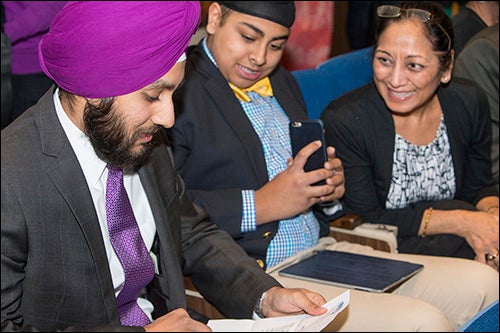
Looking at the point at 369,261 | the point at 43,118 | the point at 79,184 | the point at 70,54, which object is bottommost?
the point at 369,261

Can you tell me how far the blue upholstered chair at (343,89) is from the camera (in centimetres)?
291

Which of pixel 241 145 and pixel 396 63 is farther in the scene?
pixel 396 63

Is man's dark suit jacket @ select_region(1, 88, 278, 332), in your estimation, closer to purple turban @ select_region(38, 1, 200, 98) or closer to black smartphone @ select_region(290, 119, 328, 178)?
purple turban @ select_region(38, 1, 200, 98)

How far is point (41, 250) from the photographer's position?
1780 millimetres

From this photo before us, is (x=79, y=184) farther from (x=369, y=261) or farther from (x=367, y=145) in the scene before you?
(x=367, y=145)

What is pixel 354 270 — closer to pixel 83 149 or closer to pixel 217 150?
pixel 217 150

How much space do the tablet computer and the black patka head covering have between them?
29.9 inches

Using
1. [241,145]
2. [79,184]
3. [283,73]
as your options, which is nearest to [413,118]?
[283,73]

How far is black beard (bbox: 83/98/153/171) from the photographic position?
1.82m

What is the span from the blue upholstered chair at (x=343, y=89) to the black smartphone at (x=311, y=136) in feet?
1.27

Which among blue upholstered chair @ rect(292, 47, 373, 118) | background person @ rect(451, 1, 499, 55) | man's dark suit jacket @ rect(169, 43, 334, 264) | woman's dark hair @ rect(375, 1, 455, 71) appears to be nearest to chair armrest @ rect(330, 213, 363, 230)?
man's dark suit jacket @ rect(169, 43, 334, 264)

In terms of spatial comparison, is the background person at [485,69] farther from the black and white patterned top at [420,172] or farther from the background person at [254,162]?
the background person at [254,162]

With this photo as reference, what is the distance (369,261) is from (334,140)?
0.51m

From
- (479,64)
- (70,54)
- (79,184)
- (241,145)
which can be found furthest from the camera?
(479,64)
